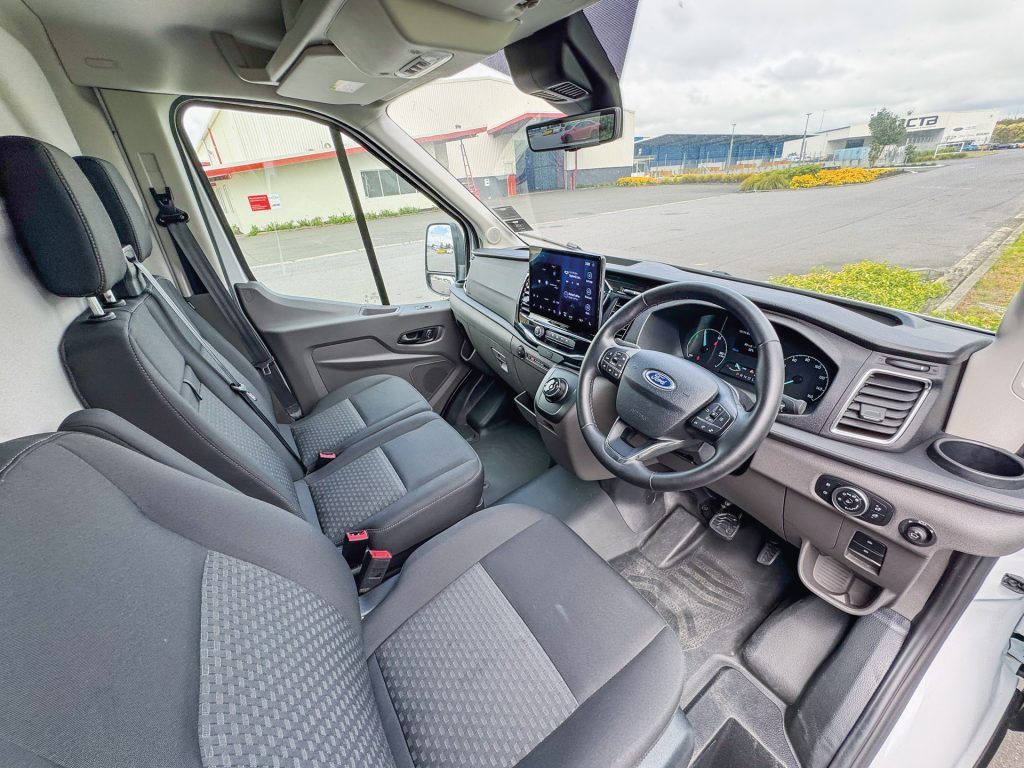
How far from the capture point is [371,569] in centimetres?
120

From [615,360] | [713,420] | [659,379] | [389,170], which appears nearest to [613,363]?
[615,360]

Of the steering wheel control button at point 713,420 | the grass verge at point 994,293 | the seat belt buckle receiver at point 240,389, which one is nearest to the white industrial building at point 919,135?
the grass verge at point 994,293

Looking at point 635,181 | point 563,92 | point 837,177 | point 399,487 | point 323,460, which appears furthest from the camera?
point 635,181

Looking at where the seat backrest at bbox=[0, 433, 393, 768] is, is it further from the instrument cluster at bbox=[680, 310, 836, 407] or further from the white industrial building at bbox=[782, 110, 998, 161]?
the white industrial building at bbox=[782, 110, 998, 161]

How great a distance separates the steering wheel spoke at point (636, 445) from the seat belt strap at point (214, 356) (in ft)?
3.84

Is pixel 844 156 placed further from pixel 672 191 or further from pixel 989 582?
pixel 989 582

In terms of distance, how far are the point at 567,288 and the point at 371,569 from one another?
117 centimetres

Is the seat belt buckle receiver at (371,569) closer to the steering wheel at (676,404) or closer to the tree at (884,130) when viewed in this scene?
the steering wheel at (676,404)

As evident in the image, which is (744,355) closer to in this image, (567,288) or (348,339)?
(567,288)

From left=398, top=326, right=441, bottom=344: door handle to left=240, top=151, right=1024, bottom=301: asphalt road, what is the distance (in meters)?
0.31

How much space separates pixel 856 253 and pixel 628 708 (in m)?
1.40

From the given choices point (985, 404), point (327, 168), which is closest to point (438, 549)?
point (985, 404)

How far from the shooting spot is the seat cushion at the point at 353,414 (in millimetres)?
1831

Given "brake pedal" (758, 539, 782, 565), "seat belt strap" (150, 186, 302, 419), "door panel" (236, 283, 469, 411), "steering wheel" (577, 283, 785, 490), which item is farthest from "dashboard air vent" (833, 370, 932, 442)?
"seat belt strap" (150, 186, 302, 419)
